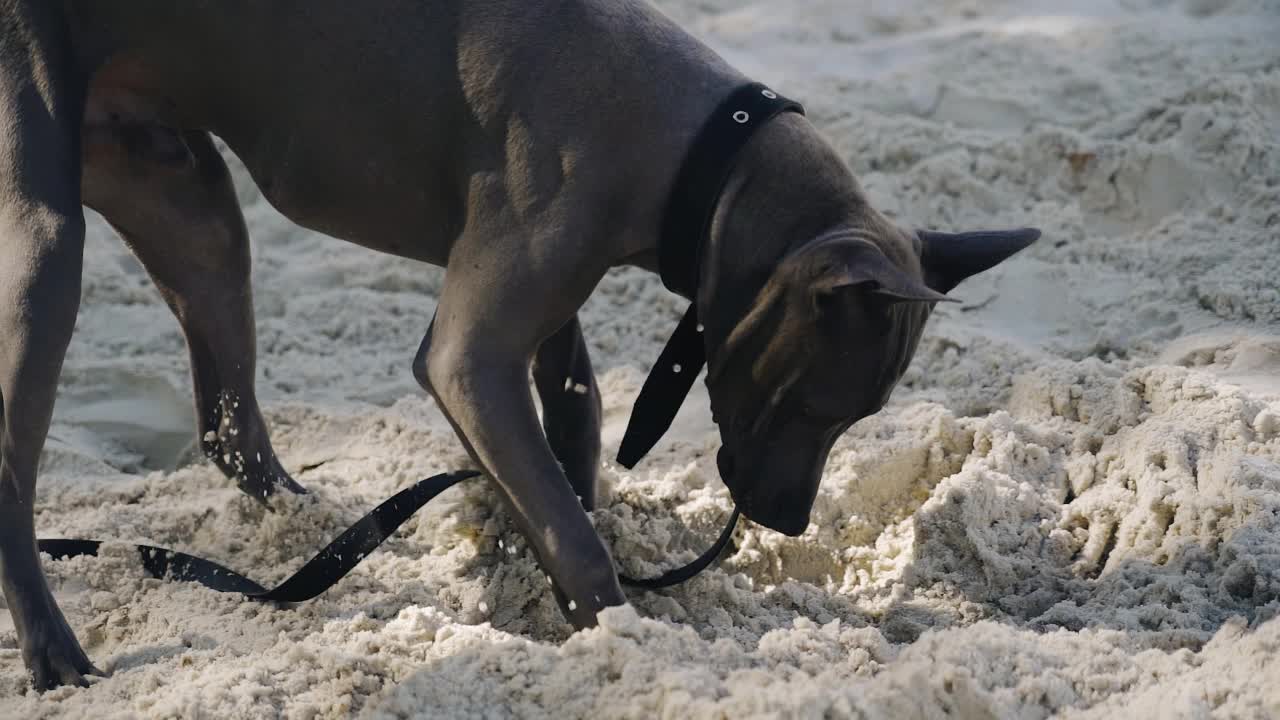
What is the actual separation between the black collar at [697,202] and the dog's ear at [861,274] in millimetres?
224

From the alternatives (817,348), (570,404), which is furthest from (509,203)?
(570,404)

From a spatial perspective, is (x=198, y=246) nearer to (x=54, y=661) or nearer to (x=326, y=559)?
(x=326, y=559)

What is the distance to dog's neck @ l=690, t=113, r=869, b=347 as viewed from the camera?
2.42 metres

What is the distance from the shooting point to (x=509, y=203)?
239 cm

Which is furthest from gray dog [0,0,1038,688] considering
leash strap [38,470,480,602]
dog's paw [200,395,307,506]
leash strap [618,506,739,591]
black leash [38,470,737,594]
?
dog's paw [200,395,307,506]

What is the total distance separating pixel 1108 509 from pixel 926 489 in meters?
0.41

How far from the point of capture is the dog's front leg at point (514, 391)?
7.79ft

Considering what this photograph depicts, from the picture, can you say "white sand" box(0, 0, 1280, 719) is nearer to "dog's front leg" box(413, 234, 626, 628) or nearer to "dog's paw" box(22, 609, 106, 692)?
"dog's paw" box(22, 609, 106, 692)

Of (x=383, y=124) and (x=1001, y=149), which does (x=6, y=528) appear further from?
(x=1001, y=149)

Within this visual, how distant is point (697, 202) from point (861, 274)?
1.11ft

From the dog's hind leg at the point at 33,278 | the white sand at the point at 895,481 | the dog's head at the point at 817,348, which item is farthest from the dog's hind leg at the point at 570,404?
the dog's hind leg at the point at 33,278

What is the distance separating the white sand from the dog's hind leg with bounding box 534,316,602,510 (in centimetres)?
13

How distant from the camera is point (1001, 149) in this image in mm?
4668

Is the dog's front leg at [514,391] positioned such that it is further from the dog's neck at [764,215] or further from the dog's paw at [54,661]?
the dog's paw at [54,661]
